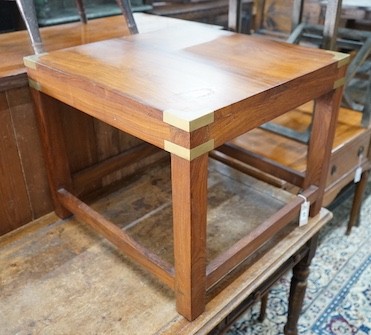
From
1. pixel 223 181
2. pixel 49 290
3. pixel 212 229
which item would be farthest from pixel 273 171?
pixel 49 290

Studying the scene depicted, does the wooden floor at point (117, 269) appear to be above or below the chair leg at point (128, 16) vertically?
below

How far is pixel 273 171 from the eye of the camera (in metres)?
1.05

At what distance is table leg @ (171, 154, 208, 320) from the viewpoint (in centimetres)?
58

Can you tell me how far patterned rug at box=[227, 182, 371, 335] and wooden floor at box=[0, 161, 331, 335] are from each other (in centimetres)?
53

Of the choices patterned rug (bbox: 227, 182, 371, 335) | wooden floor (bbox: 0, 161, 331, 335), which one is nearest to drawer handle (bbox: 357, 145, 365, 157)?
patterned rug (bbox: 227, 182, 371, 335)

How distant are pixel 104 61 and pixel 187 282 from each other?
430mm

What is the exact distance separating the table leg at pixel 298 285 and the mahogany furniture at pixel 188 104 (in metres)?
0.11

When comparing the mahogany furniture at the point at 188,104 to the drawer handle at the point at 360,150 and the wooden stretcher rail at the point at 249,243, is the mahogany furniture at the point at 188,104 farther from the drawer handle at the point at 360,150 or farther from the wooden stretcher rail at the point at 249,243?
the drawer handle at the point at 360,150

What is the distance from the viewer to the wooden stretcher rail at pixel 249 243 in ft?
2.34

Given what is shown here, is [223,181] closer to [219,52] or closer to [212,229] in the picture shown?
[212,229]

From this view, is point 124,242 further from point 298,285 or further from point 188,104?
point 298,285

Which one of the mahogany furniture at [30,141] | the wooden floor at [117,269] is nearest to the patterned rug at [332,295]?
the wooden floor at [117,269]

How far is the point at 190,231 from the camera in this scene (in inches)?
24.0

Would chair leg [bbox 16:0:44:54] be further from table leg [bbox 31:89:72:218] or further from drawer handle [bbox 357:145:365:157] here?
drawer handle [bbox 357:145:365:157]
